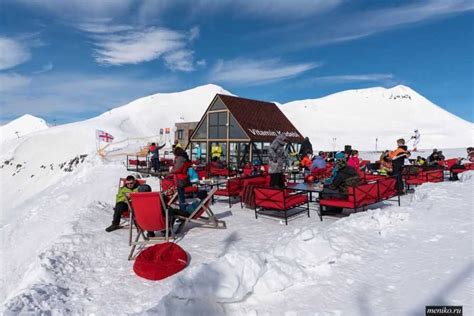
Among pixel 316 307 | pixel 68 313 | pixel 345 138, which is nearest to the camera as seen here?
pixel 316 307

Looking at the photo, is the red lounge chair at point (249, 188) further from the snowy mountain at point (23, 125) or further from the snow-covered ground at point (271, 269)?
the snowy mountain at point (23, 125)

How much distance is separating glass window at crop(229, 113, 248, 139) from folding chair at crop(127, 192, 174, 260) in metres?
12.6

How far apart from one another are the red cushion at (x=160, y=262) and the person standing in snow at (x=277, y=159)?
408cm

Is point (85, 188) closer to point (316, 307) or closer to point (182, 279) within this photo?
point (182, 279)

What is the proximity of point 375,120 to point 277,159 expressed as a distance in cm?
9240

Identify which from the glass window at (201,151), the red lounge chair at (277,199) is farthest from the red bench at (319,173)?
the glass window at (201,151)

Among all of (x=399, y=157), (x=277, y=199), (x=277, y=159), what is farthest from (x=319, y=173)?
(x=277, y=199)

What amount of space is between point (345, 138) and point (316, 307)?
2741 inches

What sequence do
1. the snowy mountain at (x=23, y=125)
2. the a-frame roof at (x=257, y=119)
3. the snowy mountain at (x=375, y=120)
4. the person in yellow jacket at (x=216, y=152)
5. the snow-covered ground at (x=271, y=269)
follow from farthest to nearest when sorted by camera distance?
the snowy mountain at (x=23, y=125), the snowy mountain at (x=375, y=120), the a-frame roof at (x=257, y=119), the person in yellow jacket at (x=216, y=152), the snow-covered ground at (x=271, y=269)

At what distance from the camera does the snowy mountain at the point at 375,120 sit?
68.2m

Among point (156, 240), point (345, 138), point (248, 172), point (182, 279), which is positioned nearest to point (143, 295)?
point (182, 279)

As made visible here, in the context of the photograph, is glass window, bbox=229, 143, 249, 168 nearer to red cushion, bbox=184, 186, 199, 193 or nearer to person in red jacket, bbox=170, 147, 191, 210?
red cushion, bbox=184, 186, 199, 193

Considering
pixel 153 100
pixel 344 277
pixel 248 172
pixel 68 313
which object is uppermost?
pixel 153 100

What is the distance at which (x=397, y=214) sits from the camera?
6.19 metres
